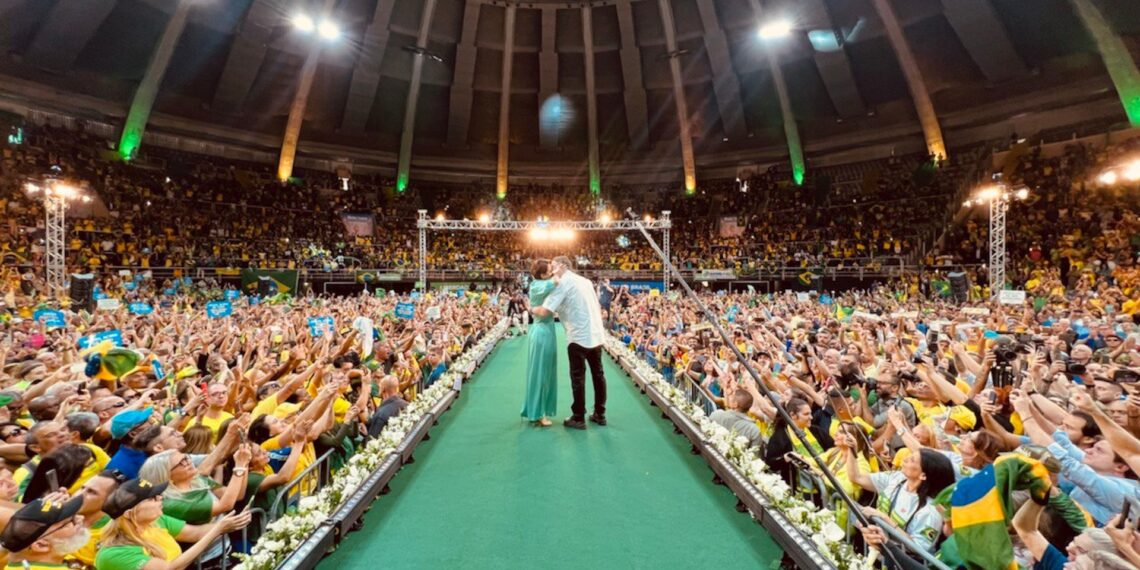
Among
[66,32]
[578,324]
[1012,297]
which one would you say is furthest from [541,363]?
[66,32]

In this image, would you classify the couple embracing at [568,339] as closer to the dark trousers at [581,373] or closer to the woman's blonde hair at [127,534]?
the dark trousers at [581,373]

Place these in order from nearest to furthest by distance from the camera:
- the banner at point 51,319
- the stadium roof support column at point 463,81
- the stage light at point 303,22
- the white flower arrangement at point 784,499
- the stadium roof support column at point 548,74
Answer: the white flower arrangement at point 784,499
the banner at point 51,319
the stage light at point 303,22
the stadium roof support column at point 463,81
the stadium roof support column at point 548,74

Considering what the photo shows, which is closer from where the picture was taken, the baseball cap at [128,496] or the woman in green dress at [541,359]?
the baseball cap at [128,496]

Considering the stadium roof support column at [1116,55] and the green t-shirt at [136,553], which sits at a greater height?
the stadium roof support column at [1116,55]

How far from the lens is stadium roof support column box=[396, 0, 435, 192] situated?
2827 cm

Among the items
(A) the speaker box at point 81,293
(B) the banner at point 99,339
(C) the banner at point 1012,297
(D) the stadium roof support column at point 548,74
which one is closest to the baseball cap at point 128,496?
(B) the banner at point 99,339

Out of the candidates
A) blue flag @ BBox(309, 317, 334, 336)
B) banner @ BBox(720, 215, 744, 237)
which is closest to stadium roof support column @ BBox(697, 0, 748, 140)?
banner @ BBox(720, 215, 744, 237)

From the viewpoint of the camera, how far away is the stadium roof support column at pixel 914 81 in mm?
24781

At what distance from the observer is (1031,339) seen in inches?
284

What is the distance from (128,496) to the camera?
2.38 m

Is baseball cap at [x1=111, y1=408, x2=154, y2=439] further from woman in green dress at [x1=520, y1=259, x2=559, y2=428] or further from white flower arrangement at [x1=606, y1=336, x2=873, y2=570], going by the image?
white flower arrangement at [x1=606, y1=336, x2=873, y2=570]

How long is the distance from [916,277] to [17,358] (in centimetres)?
2569

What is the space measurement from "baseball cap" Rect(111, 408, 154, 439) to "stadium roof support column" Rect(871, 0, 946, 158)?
2949 cm

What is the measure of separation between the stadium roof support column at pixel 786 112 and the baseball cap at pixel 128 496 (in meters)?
30.0
